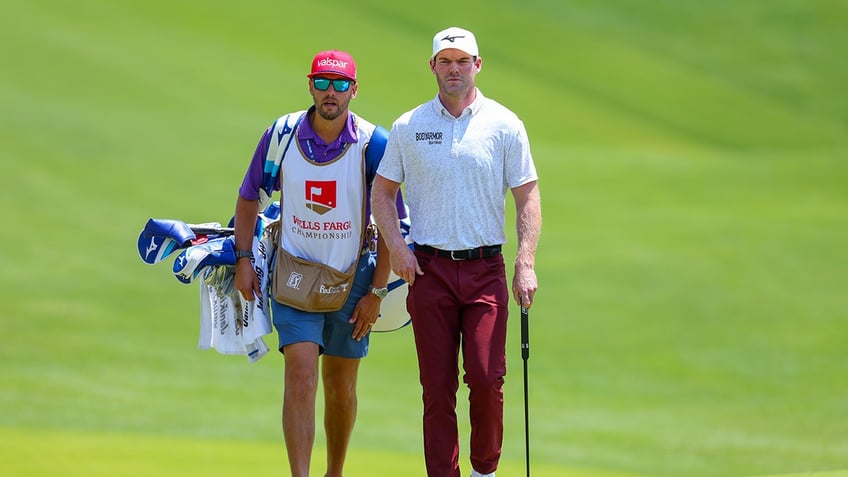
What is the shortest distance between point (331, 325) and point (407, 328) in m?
9.10

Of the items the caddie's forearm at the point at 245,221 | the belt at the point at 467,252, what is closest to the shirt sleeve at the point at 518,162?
the belt at the point at 467,252

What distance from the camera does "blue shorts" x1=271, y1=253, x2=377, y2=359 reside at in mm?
6168

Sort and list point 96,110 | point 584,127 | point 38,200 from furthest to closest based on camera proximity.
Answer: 1. point 584,127
2. point 96,110
3. point 38,200

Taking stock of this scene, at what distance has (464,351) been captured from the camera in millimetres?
5715

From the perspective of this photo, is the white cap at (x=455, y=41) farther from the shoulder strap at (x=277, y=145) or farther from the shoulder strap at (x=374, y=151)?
the shoulder strap at (x=277, y=145)

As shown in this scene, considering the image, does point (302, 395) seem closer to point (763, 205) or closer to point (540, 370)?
point (540, 370)

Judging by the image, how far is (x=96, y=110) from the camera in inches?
770

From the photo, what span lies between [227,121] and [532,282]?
15839 mm

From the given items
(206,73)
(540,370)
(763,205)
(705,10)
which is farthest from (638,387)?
(705,10)

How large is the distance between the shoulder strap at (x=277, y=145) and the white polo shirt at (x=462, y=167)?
642 millimetres

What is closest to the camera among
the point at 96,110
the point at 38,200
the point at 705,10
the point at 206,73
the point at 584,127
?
the point at 38,200

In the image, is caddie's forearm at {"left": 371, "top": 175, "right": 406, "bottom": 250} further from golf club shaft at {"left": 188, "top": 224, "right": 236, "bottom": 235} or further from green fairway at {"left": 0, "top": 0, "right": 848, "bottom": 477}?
green fairway at {"left": 0, "top": 0, "right": 848, "bottom": 477}

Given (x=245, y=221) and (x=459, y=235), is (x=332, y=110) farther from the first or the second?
(x=459, y=235)

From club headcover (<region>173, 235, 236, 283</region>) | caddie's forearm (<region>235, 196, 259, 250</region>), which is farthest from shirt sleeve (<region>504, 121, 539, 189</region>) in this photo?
club headcover (<region>173, 235, 236, 283</region>)
